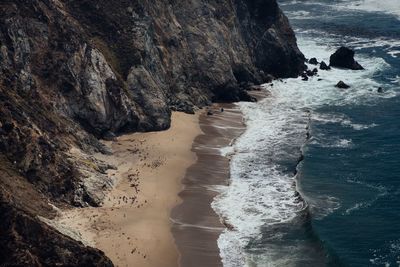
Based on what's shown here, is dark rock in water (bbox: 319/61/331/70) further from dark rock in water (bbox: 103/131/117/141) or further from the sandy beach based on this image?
dark rock in water (bbox: 103/131/117/141)

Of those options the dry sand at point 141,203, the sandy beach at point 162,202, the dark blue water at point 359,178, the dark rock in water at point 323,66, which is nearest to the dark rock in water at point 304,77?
the dark rock in water at point 323,66

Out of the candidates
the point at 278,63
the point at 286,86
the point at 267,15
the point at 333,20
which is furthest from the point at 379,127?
the point at 333,20

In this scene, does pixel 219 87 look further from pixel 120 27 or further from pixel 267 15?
pixel 267 15

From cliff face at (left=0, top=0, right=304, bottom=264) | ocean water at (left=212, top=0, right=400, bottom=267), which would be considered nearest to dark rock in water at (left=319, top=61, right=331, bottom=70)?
ocean water at (left=212, top=0, right=400, bottom=267)

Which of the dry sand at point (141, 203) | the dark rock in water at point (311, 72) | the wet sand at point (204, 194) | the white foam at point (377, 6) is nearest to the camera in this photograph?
the dry sand at point (141, 203)

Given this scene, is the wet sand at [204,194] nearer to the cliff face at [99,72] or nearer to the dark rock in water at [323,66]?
the cliff face at [99,72]

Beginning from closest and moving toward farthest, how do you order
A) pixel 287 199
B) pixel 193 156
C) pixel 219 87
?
pixel 287 199, pixel 193 156, pixel 219 87
